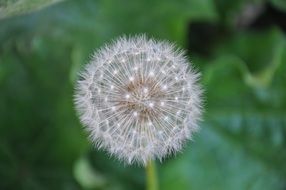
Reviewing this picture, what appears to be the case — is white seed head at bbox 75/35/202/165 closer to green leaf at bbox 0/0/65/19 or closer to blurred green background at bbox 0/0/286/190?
green leaf at bbox 0/0/65/19

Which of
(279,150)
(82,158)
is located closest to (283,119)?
(279,150)

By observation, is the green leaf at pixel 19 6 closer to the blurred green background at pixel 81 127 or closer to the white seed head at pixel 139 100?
the white seed head at pixel 139 100

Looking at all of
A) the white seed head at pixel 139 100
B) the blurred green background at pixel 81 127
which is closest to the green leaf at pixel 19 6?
the white seed head at pixel 139 100

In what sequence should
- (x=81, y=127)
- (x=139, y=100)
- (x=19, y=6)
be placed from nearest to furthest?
(x=139, y=100)
(x=19, y=6)
(x=81, y=127)

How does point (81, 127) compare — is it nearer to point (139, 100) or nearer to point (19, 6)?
point (19, 6)

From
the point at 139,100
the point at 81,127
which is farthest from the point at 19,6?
the point at 81,127

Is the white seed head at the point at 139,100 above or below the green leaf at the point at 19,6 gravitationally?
below
